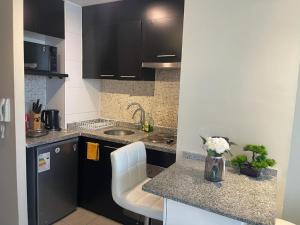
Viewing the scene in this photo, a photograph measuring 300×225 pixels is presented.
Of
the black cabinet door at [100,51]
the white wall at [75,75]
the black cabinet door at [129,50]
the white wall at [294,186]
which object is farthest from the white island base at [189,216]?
the white wall at [75,75]

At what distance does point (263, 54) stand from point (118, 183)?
4.40 ft

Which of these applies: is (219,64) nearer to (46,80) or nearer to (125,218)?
(125,218)

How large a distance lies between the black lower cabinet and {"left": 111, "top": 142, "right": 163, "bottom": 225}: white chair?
14.0 inches

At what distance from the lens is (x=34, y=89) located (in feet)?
8.90

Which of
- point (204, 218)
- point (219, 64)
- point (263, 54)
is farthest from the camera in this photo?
point (219, 64)

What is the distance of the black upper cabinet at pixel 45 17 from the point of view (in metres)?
2.19

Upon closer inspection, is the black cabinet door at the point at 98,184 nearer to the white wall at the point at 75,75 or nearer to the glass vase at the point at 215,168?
the white wall at the point at 75,75

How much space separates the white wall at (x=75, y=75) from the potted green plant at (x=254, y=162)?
76.9 inches

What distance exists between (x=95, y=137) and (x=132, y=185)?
86 centimetres

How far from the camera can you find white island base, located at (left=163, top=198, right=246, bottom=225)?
116 centimetres

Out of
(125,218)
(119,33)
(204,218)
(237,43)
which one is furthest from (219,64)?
(125,218)

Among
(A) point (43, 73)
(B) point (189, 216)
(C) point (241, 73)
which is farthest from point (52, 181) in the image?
(C) point (241, 73)

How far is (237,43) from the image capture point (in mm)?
1650

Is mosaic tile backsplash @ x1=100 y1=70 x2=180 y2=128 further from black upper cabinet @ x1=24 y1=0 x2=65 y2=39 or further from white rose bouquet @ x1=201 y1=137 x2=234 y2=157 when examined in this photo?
white rose bouquet @ x1=201 y1=137 x2=234 y2=157
